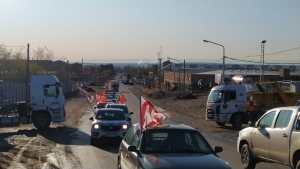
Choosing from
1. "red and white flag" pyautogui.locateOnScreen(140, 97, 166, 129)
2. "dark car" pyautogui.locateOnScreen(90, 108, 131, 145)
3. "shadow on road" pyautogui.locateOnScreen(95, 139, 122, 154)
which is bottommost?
"shadow on road" pyautogui.locateOnScreen(95, 139, 122, 154)

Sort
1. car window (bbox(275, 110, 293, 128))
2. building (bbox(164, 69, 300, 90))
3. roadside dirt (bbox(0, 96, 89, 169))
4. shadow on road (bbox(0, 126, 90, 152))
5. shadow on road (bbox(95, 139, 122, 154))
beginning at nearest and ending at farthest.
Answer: car window (bbox(275, 110, 293, 128)), roadside dirt (bbox(0, 96, 89, 169)), shadow on road (bbox(95, 139, 122, 154)), shadow on road (bbox(0, 126, 90, 152)), building (bbox(164, 69, 300, 90))

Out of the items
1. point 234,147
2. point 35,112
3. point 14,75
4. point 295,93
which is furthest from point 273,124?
point 14,75

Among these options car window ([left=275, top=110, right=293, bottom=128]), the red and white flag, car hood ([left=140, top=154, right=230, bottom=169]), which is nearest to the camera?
car hood ([left=140, top=154, right=230, bottom=169])

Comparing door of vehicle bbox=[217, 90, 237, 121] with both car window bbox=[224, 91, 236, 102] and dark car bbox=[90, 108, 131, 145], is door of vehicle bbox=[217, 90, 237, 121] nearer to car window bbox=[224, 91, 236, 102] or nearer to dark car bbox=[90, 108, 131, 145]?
car window bbox=[224, 91, 236, 102]

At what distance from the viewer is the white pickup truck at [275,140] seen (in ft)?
47.2

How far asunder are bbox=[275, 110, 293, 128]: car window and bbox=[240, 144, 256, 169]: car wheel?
77.9 inches

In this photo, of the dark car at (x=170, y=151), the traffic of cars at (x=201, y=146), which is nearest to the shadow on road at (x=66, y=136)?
the traffic of cars at (x=201, y=146)

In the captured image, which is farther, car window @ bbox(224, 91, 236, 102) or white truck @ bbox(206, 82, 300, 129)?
car window @ bbox(224, 91, 236, 102)

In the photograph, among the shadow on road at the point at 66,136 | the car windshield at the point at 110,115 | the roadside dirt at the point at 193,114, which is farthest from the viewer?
the roadside dirt at the point at 193,114

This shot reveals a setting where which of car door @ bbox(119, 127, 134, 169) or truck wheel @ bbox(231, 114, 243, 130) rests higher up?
car door @ bbox(119, 127, 134, 169)

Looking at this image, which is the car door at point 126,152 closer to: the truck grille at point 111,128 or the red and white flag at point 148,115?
the red and white flag at point 148,115

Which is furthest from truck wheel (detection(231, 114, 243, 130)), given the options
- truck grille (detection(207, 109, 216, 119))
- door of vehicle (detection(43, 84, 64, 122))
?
door of vehicle (detection(43, 84, 64, 122))

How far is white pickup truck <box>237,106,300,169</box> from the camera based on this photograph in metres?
14.4

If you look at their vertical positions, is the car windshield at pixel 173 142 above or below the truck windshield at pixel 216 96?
above
